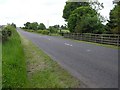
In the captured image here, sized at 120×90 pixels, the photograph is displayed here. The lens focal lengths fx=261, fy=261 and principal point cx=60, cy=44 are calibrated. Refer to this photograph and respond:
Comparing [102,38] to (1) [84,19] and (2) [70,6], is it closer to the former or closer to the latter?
(1) [84,19]

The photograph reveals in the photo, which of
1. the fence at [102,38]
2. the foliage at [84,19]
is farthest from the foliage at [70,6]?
the fence at [102,38]

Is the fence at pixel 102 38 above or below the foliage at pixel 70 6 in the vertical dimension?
below

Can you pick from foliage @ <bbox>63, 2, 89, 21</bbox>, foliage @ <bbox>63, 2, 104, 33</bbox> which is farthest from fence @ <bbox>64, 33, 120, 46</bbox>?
foliage @ <bbox>63, 2, 89, 21</bbox>

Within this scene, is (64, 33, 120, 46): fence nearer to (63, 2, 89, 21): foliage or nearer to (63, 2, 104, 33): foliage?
(63, 2, 104, 33): foliage

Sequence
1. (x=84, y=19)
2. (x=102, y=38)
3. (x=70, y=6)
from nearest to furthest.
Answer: (x=102, y=38)
(x=84, y=19)
(x=70, y=6)

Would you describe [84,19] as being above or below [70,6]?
below

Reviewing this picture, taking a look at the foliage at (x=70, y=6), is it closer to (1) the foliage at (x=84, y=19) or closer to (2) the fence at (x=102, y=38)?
(1) the foliage at (x=84, y=19)

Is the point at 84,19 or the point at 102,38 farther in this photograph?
the point at 84,19

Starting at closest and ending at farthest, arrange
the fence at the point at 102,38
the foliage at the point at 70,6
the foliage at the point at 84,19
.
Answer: the fence at the point at 102,38, the foliage at the point at 84,19, the foliage at the point at 70,6

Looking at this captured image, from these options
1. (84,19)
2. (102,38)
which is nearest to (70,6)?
(84,19)

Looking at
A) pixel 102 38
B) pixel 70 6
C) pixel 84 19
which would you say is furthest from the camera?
pixel 70 6

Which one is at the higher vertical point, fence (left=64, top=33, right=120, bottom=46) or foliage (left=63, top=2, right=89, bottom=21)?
foliage (left=63, top=2, right=89, bottom=21)

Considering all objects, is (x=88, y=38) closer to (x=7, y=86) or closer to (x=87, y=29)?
(x=87, y=29)

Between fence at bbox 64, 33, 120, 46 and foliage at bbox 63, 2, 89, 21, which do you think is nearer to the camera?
fence at bbox 64, 33, 120, 46
